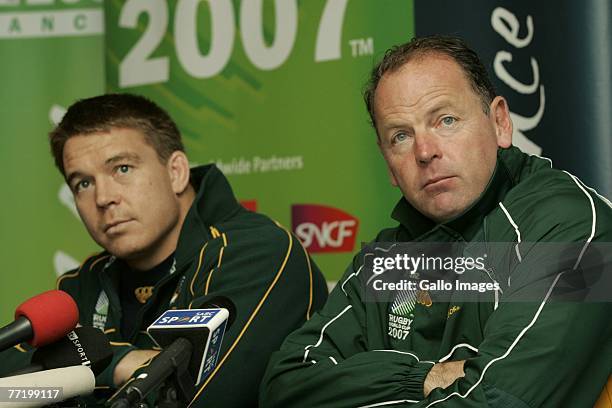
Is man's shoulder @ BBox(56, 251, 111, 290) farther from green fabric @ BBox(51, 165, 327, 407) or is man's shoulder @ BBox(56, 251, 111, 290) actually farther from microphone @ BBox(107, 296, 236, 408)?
microphone @ BBox(107, 296, 236, 408)

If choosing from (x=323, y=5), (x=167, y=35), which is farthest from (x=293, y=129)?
(x=167, y=35)

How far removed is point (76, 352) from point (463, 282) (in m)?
0.96

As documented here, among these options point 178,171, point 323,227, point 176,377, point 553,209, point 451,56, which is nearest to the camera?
point 176,377

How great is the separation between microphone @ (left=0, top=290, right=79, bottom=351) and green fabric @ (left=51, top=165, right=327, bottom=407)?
81 cm

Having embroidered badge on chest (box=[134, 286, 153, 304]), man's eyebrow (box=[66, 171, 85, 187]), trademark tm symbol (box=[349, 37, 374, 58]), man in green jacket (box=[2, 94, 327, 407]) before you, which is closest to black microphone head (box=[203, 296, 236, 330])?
man in green jacket (box=[2, 94, 327, 407])

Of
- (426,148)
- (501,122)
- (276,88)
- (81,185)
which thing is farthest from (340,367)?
(276,88)

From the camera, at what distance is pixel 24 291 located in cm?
474

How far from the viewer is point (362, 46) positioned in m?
3.77

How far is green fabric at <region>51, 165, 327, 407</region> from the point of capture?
115 inches

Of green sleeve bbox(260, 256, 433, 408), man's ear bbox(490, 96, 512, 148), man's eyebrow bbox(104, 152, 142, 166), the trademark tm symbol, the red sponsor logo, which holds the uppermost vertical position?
the trademark tm symbol

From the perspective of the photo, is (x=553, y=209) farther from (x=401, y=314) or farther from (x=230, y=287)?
(x=230, y=287)

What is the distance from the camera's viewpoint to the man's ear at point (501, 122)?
2645 millimetres

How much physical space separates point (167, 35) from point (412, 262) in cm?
223

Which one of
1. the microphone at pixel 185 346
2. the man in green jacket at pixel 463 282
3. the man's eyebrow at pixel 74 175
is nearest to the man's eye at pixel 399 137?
the man in green jacket at pixel 463 282
